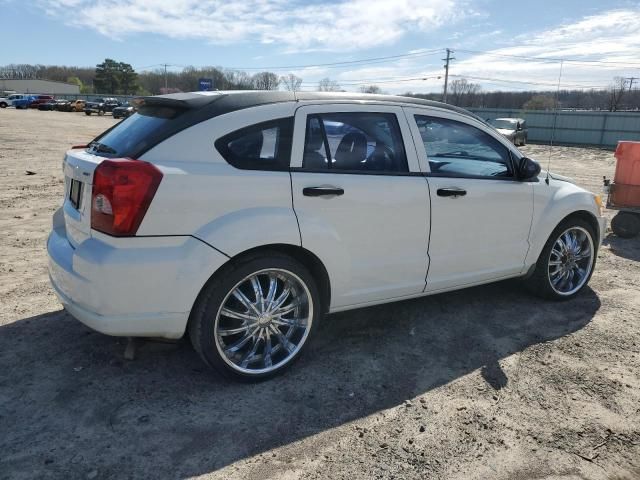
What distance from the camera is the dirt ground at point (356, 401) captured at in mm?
2674

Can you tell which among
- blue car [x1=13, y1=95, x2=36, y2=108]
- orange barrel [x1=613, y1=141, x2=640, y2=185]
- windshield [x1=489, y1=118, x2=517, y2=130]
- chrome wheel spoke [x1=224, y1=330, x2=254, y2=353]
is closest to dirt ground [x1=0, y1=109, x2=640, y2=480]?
chrome wheel spoke [x1=224, y1=330, x2=254, y2=353]

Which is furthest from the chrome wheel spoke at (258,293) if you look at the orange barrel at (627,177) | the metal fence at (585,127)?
the metal fence at (585,127)

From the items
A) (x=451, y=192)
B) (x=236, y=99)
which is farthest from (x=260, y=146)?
(x=451, y=192)

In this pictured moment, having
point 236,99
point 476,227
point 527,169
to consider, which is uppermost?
point 236,99

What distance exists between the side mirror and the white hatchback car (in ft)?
0.04

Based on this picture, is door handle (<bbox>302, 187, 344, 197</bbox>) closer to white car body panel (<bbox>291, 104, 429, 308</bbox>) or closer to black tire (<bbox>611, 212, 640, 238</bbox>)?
white car body panel (<bbox>291, 104, 429, 308</bbox>)

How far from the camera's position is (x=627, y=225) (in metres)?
7.55

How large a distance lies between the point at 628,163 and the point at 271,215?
6567 mm

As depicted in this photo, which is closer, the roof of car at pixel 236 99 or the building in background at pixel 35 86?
the roof of car at pixel 236 99

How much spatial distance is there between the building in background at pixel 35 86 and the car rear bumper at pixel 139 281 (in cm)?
14077

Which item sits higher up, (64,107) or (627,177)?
(64,107)

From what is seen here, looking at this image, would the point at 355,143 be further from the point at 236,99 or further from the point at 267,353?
the point at 267,353

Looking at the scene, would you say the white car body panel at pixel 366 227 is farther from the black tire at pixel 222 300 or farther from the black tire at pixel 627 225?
the black tire at pixel 627 225

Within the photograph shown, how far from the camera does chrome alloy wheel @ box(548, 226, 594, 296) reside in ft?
16.0
